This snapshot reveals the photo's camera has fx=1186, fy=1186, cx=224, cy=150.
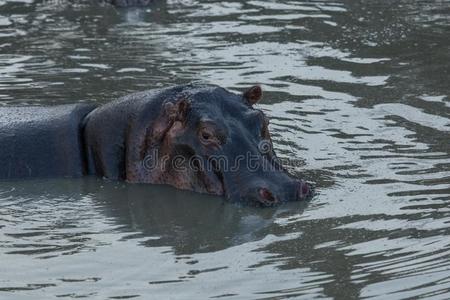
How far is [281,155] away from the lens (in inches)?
356

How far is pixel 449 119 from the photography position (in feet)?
32.0

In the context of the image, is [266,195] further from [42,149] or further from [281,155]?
[42,149]

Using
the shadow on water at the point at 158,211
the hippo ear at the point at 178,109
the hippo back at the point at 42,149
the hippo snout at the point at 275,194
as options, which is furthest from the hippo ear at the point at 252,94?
the hippo back at the point at 42,149

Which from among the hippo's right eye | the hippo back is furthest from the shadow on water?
the hippo's right eye

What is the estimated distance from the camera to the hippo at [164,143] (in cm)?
800

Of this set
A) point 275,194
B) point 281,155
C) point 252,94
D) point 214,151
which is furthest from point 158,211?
point 281,155

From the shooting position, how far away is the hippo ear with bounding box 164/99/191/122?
8312 mm

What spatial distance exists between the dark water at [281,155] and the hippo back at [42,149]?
16 centimetres

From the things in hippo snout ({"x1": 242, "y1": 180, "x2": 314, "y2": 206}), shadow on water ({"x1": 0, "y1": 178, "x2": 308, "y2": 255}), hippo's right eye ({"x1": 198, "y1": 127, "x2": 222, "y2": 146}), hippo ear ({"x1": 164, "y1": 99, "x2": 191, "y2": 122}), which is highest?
hippo ear ({"x1": 164, "y1": 99, "x2": 191, "y2": 122})

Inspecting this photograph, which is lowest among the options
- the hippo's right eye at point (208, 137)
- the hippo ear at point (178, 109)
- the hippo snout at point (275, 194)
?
the hippo snout at point (275, 194)

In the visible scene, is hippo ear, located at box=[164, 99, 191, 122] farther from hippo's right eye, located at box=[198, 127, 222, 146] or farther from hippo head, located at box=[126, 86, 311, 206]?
hippo's right eye, located at box=[198, 127, 222, 146]

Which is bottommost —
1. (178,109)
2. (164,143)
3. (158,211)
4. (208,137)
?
(158,211)

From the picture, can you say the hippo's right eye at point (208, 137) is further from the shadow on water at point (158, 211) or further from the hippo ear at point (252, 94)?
the hippo ear at point (252, 94)

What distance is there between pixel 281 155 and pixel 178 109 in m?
1.07
